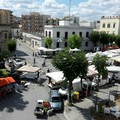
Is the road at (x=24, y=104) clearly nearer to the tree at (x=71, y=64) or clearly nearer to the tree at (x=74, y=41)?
the tree at (x=71, y=64)

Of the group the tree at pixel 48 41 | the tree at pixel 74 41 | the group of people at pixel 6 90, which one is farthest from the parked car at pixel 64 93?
the tree at pixel 48 41

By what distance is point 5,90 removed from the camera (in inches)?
954

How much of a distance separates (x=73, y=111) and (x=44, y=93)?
6216mm

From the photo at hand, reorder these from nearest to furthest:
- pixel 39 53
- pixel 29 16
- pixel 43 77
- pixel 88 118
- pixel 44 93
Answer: pixel 88 118 → pixel 44 93 → pixel 43 77 → pixel 39 53 → pixel 29 16

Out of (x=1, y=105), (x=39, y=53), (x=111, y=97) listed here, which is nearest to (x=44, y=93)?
(x=1, y=105)

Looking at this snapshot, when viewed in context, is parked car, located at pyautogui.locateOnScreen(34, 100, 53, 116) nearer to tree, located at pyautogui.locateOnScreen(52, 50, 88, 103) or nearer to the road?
the road

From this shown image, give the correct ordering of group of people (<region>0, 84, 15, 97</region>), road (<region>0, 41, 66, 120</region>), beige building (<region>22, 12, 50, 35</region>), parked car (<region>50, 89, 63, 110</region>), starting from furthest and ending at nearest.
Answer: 1. beige building (<region>22, 12, 50, 35</region>)
2. group of people (<region>0, 84, 15, 97</region>)
3. parked car (<region>50, 89, 63, 110</region>)
4. road (<region>0, 41, 66, 120</region>)

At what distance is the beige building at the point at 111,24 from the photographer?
61.6 meters

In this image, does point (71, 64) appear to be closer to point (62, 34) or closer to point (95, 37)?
point (62, 34)

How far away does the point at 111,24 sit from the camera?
209ft

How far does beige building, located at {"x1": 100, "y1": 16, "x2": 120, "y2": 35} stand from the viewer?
61.6 metres

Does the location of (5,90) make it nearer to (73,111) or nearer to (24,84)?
(24,84)

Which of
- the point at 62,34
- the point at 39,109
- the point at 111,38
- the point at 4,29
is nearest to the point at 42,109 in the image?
the point at 39,109

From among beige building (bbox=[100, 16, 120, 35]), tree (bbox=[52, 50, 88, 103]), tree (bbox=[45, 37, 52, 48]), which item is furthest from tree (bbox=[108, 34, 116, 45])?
tree (bbox=[52, 50, 88, 103])
